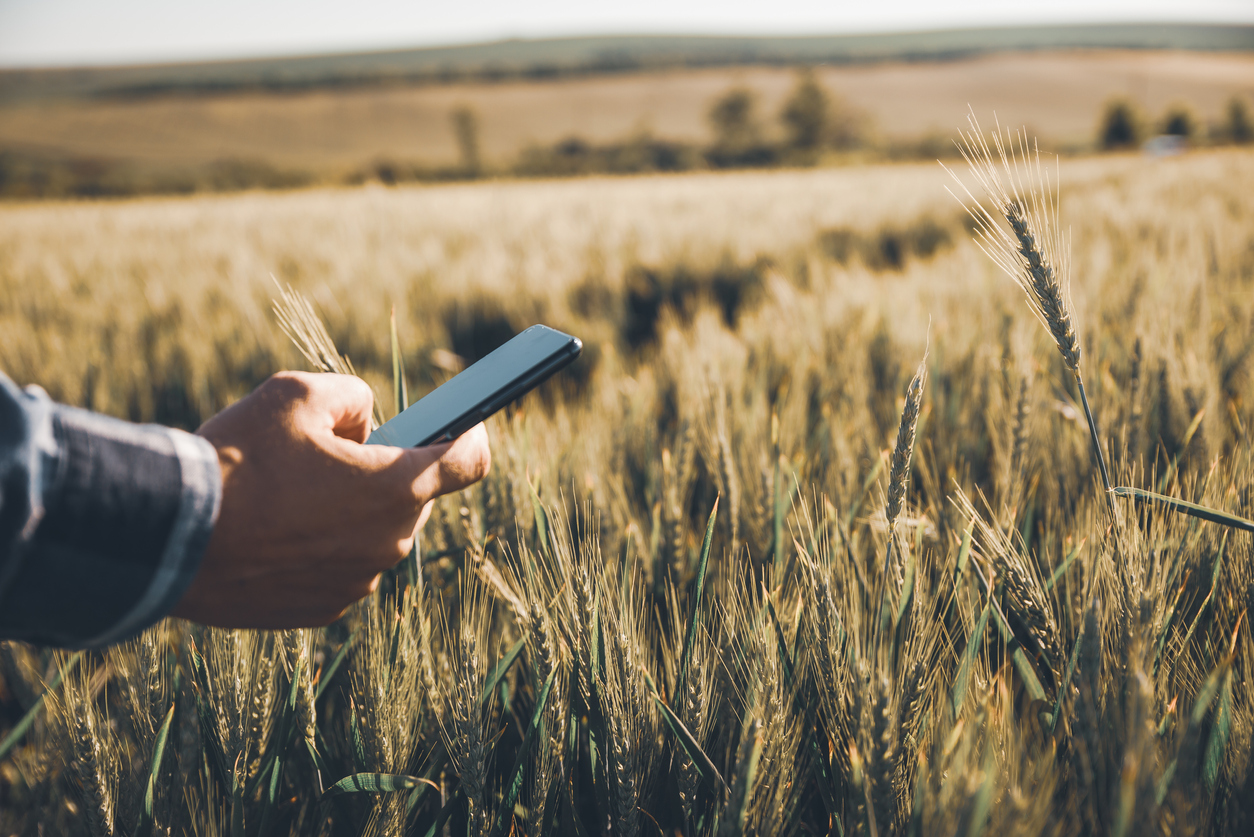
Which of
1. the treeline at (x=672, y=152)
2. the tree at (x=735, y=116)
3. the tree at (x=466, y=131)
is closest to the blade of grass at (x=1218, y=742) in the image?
the treeline at (x=672, y=152)

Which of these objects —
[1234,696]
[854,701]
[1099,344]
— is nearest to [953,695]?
[854,701]

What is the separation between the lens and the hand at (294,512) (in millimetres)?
624

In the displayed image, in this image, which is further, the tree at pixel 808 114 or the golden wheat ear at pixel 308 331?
the tree at pixel 808 114

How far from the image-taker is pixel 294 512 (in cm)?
63

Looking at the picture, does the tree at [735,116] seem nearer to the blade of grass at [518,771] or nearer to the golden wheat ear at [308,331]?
the golden wheat ear at [308,331]

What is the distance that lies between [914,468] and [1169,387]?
54 centimetres

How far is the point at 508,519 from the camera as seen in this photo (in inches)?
41.1

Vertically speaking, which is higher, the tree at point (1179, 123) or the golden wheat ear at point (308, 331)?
the tree at point (1179, 123)

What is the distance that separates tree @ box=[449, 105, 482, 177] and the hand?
31732 millimetres

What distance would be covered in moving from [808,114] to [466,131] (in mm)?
22107

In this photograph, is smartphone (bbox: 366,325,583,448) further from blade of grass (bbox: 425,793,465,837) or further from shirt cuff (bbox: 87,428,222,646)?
blade of grass (bbox: 425,793,465,837)

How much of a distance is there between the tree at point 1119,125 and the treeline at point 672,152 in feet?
0.18

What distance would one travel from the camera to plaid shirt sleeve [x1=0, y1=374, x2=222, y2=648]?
545mm

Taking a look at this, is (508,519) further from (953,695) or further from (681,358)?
(681,358)
